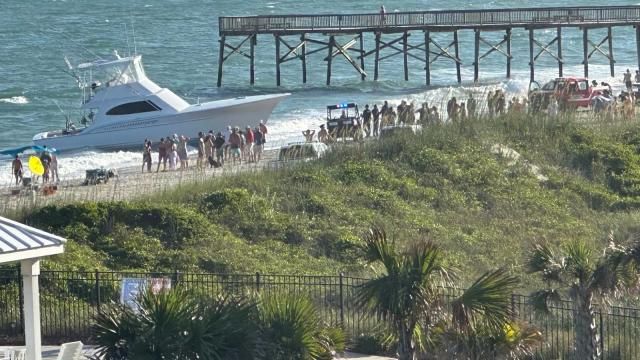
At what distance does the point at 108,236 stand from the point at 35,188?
7610 mm

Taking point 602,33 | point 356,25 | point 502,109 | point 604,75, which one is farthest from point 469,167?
point 602,33

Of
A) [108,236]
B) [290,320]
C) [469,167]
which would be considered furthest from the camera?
[469,167]

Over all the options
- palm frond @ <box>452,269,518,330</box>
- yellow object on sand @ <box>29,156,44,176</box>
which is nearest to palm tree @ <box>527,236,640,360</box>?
palm frond @ <box>452,269,518,330</box>

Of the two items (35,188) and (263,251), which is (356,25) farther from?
(263,251)

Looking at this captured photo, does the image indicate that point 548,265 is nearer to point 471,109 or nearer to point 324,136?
point 471,109

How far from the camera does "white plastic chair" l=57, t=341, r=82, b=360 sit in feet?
58.3

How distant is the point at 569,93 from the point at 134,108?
1319 cm

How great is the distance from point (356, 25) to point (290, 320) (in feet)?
135

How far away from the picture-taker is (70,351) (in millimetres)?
18078

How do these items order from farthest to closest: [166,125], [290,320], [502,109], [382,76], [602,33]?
[602,33]
[382,76]
[166,125]
[502,109]
[290,320]

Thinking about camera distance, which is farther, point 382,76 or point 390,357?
point 382,76

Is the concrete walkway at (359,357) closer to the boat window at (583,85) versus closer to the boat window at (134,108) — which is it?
the boat window at (134,108)

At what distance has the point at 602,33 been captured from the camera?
90.1 meters

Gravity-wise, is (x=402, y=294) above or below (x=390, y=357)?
above
